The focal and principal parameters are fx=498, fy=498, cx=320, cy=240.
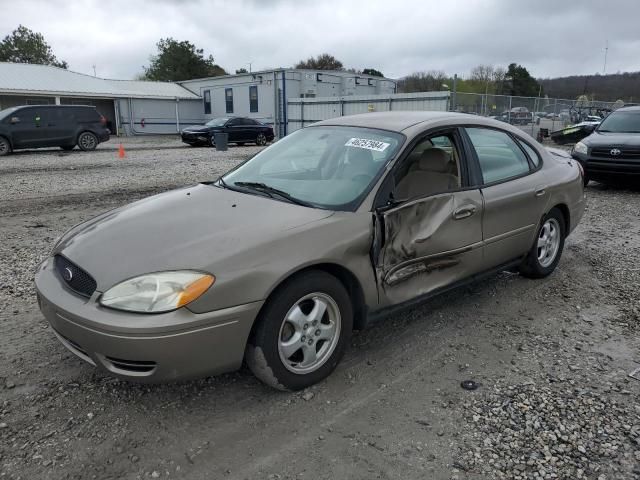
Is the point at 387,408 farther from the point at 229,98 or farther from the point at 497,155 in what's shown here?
the point at 229,98

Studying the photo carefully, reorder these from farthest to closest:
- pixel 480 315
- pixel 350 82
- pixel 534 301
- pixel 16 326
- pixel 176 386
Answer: pixel 350 82 < pixel 534 301 < pixel 480 315 < pixel 16 326 < pixel 176 386

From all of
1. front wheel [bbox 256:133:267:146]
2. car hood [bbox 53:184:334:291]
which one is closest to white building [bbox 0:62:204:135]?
front wheel [bbox 256:133:267:146]

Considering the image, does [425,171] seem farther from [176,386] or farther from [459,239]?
[176,386]

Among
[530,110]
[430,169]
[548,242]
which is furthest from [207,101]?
[430,169]

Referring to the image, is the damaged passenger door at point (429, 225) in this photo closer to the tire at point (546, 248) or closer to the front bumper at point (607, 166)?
the tire at point (546, 248)

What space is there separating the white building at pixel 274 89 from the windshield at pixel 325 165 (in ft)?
95.8

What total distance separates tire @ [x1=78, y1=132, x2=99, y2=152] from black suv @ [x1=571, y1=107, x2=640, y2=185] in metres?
17.0

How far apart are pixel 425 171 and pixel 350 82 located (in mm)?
34545

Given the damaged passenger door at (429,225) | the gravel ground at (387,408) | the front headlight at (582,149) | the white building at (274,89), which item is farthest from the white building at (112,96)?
the damaged passenger door at (429,225)

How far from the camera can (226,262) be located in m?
2.56

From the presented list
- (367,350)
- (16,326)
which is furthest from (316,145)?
(16,326)

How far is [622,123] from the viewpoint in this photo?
1055cm

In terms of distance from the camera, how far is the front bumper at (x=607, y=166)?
9469 millimetres

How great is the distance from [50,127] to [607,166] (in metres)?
17.6
